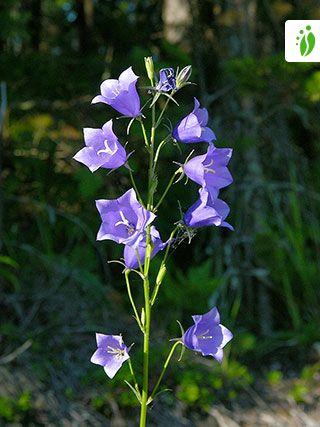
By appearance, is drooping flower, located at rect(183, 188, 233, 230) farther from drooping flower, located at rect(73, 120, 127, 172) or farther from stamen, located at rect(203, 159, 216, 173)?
drooping flower, located at rect(73, 120, 127, 172)

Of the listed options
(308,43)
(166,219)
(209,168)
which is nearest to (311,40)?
(308,43)

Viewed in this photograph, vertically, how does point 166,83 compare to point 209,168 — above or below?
above

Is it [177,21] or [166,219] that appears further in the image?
[177,21]

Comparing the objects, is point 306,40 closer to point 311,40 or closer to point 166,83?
point 311,40

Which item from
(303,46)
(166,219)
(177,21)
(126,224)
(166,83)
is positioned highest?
(166,83)

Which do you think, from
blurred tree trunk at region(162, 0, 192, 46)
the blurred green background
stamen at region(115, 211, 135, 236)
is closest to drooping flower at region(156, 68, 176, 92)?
stamen at region(115, 211, 135, 236)

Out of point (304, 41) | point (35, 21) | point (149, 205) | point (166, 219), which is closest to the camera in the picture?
point (149, 205)

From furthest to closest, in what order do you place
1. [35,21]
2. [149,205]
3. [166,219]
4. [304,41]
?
[35,21] < [166,219] < [304,41] < [149,205]

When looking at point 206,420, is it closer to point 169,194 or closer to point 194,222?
point 169,194

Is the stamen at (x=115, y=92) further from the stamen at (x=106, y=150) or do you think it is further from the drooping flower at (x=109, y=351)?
the drooping flower at (x=109, y=351)
